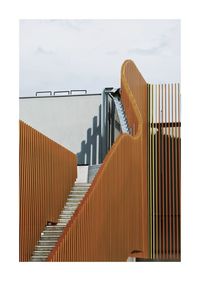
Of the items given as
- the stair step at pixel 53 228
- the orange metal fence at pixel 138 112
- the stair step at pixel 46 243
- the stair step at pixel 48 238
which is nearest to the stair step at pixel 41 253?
the stair step at pixel 46 243

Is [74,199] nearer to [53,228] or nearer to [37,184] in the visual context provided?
[53,228]

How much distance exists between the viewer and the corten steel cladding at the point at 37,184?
8469 millimetres

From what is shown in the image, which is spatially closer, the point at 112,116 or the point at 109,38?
the point at 109,38

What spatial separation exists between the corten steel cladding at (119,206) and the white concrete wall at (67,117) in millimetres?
3041

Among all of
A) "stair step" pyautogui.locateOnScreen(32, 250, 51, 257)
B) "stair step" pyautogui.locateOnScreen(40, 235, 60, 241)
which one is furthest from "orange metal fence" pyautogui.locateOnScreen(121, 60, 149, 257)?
"stair step" pyautogui.locateOnScreen(32, 250, 51, 257)

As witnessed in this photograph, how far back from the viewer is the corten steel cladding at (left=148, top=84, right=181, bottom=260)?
39.7ft

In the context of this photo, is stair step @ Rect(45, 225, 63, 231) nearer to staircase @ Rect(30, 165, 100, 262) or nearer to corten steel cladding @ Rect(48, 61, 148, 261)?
staircase @ Rect(30, 165, 100, 262)

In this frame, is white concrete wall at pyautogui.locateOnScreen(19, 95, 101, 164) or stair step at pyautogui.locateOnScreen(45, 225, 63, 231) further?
white concrete wall at pyautogui.locateOnScreen(19, 95, 101, 164)

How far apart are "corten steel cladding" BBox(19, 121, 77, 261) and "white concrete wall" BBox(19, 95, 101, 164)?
4.90 meters
